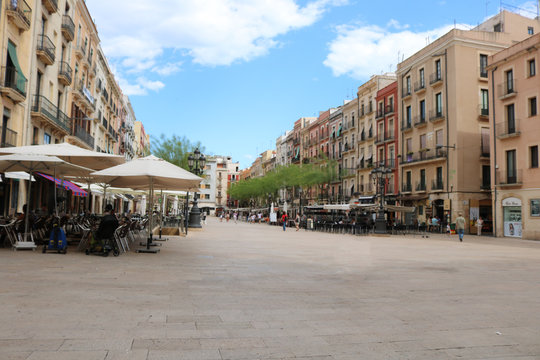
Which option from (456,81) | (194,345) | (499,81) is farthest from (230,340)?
(456,81)

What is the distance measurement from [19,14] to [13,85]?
10.5ft

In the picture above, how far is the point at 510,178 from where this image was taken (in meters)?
29.4

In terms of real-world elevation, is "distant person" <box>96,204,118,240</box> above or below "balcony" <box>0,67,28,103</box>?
below

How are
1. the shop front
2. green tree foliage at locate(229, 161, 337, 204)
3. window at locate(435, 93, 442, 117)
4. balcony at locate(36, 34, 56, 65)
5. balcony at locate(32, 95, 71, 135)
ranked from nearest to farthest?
balcony at locate(36, 34, 56, 65) < balcony at locate(32, 95, 71, 135) < the shop front < window at locate(435, 93, 442, 117) < green tree foliage at locate(229, 161, 337, 204)

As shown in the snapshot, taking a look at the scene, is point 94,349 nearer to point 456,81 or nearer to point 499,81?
point 499,81

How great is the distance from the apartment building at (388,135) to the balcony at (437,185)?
5141 millimetres

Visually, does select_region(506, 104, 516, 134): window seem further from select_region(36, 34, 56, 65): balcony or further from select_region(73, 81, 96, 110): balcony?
select_region(73, 81, 96, 110): balcony

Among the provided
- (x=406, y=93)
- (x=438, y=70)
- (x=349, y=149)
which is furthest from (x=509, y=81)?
(x=349, y=149)

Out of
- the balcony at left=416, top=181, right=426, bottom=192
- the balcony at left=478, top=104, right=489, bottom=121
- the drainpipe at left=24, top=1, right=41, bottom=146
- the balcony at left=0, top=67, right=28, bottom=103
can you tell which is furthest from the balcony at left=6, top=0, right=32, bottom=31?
the balcony at left=478, top=104, right=489, bottom=121

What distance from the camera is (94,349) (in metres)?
3.81

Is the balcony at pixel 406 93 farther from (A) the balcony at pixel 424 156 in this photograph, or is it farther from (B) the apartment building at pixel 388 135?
(A) the balcony at pixel 424 156

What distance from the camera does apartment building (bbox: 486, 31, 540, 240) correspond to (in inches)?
1093

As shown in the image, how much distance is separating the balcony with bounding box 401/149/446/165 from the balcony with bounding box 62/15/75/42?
92.5ft

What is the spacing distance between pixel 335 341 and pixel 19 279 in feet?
17.1
